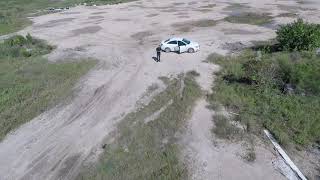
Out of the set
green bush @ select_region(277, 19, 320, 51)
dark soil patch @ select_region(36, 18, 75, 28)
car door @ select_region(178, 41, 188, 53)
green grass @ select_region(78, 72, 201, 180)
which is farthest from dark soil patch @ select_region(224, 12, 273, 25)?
green grass @ select_region(78, 72, 201, 180)

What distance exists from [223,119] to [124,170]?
8.15m

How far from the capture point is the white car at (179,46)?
38.8m

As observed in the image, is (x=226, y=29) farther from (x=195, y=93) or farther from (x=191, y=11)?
(x=195, y=93)

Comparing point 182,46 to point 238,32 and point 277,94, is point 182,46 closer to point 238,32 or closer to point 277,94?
point 238,32

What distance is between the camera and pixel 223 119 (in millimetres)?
23875

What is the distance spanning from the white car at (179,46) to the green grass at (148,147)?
12.1 meters

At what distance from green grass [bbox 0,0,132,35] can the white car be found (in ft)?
109

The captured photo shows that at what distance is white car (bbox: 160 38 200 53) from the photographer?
127 feet

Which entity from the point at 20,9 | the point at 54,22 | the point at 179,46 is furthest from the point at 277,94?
the point at 20,9

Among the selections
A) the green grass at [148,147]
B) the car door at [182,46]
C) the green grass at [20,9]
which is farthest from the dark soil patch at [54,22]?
the green grass at [148,147]

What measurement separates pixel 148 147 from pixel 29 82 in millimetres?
16383

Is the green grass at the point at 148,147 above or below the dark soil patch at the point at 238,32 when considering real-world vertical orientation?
below

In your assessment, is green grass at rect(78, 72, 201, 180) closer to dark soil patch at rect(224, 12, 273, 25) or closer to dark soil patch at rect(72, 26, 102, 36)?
dark soil patch at rect(72, 26, 102, 36)

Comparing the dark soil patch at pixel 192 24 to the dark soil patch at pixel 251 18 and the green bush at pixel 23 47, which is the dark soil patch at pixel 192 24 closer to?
the dark soil patch at pixel 251 18
